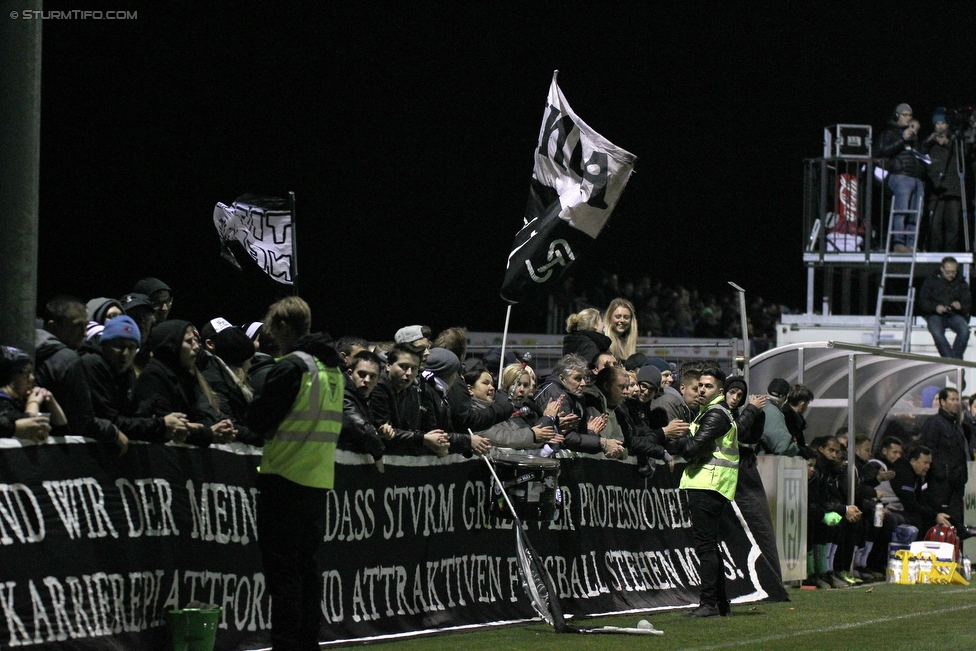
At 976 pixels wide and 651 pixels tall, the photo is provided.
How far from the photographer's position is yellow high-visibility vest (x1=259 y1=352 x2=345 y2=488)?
7.45 metres

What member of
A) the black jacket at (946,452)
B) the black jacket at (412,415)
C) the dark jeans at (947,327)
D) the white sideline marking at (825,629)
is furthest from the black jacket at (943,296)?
the black jacket at (412,415)

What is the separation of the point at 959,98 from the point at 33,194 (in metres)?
29.4

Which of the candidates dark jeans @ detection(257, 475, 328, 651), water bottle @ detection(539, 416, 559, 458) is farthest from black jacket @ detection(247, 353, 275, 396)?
water bottle @ detection(539, 416, 559, 458)

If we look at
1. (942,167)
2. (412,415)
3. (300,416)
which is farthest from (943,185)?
(300,416)

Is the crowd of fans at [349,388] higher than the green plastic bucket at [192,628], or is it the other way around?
the crowd of fans at [349,388]

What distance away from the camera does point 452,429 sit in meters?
10.3

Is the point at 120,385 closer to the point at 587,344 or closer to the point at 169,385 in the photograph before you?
the point at 169,385

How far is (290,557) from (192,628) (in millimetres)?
840

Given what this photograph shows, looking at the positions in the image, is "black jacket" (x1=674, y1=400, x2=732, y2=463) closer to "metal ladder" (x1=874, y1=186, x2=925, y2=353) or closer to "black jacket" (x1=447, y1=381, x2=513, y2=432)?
"black jacket" (x1=447, y1=381, x2=513, y2=432)

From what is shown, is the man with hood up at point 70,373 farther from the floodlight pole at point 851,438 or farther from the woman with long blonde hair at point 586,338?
the floodlight pole at point 851,438

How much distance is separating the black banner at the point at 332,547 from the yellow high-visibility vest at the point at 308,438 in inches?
32.7

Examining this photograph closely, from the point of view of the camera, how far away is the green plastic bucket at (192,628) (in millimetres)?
7754

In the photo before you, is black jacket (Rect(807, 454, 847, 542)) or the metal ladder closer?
black jacket (Rect(807, 454, 847, 542))

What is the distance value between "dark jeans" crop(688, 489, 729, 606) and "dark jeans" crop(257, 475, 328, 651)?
174 inches
